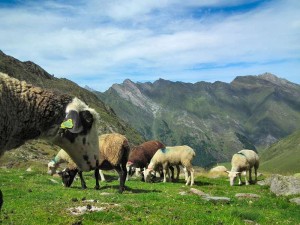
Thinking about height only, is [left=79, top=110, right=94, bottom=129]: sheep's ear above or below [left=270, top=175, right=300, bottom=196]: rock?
above

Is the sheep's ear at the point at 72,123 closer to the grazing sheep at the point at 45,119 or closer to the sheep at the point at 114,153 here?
the grazing sheep at the point at 45,119

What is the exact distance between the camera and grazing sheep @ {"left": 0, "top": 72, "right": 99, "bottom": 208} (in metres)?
9.52

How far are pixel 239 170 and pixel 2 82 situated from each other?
3484 centimetres

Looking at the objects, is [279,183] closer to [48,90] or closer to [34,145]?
[48,90]

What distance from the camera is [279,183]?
30.6 meters

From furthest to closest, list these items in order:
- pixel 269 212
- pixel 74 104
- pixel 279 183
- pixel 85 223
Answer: pixel 279 183
pixel 269 212
pixel 85 223
pixel 74 104

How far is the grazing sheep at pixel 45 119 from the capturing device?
952cm

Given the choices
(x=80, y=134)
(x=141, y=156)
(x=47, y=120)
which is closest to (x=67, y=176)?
(x=141, y=156)

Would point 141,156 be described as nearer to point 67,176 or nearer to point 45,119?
point 67,176

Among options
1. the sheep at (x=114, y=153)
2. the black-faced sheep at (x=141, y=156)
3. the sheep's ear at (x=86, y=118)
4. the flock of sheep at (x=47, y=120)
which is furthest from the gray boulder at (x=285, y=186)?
the sheep's ear at (x=86, y=118)

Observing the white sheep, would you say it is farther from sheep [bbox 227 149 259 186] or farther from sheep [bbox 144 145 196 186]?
sheep [bbox 227 149 259 186]

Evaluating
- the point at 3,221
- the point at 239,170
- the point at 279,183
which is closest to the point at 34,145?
the point at 239,170

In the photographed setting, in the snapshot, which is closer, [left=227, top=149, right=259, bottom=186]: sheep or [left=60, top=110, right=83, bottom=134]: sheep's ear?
[left=60, top=110, right=83, bottom=134]: sheep's ear

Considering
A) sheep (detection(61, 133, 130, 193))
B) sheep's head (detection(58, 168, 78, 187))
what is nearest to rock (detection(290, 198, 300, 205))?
sheep (detection(61, 133, 130, 193))
